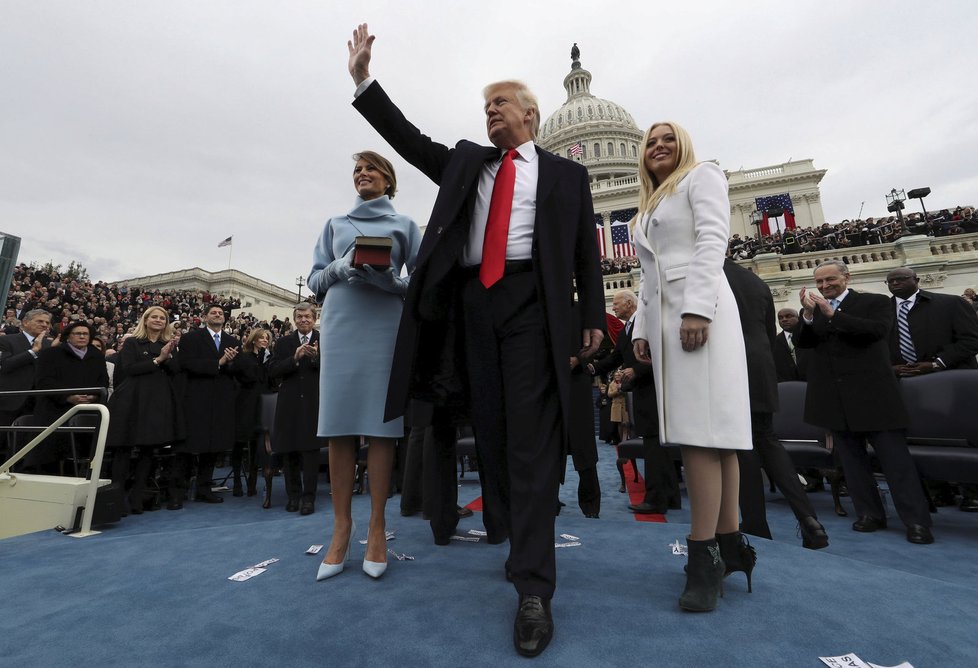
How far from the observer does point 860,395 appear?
11.1 feet

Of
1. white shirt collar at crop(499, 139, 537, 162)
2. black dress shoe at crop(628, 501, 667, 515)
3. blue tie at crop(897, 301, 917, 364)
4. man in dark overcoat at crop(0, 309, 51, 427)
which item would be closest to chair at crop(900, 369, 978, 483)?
blue tie at crop(897, 301, 917, 364)

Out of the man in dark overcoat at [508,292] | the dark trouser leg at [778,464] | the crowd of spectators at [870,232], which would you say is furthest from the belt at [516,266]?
the crowd of spectators at [870,232]

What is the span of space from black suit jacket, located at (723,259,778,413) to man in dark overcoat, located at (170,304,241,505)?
15.8 feet

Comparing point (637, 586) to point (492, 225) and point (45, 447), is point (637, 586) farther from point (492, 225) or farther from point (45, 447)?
point (45, 447)

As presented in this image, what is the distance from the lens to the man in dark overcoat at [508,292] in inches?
64.2

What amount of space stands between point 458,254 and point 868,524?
12.3ft

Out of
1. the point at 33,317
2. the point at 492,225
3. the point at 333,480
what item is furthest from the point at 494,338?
the point at 33,317

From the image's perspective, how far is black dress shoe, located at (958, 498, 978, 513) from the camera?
13.4 feet

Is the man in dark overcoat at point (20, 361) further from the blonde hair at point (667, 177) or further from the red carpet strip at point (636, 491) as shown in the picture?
the red carpet strip at point (636, 491)

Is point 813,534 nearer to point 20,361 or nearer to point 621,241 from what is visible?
point 20,361

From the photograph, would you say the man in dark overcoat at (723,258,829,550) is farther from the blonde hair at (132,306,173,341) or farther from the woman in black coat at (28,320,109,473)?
the woman in black coat at (28,320,109,473)

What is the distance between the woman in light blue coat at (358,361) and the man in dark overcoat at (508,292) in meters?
0.36

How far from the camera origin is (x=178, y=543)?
2.62 metres

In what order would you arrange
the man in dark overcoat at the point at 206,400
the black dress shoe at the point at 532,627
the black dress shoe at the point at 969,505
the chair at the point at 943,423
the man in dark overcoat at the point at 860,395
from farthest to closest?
the man in dark overcoat at the point at 206,400 < the black dress shoe at the point at 969,505 < the man in dark overcoat at the point at 860,395 < the chair at the point at 943,423 < the black dress shoe at the point at 532,627
